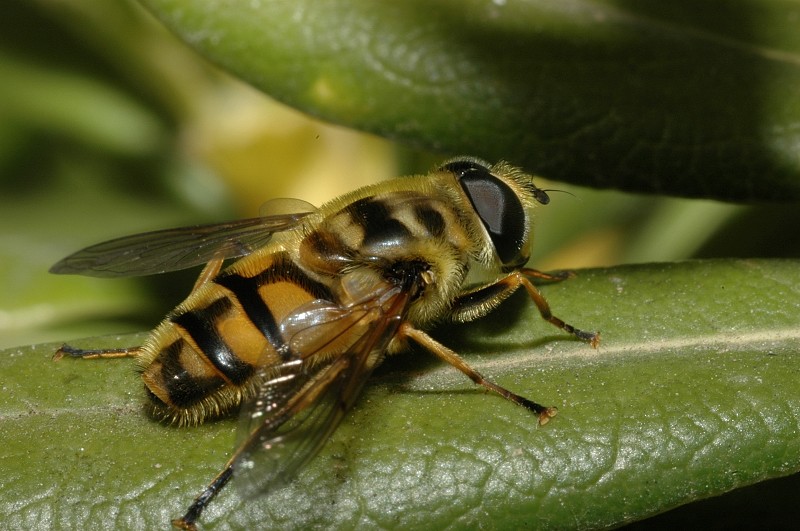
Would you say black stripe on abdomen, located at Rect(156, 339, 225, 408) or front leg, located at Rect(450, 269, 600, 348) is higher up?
front leg, located at Rect(450, 269, 600, 348)

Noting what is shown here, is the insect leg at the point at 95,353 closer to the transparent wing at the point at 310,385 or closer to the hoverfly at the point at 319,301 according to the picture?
the hoverfly at the point at 319,301

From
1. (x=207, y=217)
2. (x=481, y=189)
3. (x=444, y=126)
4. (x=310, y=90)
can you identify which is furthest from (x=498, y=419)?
(x=207, y=217)

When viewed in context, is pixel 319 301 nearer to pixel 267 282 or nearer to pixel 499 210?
pixel 267 282

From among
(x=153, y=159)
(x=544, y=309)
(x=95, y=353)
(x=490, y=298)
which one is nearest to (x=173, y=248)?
(x=95, y=353)

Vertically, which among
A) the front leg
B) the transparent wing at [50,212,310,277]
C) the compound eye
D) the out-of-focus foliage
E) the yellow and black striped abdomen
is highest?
the compound eye

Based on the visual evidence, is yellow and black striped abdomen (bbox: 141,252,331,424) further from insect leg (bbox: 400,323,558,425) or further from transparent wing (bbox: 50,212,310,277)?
transparent wing (bbox: 50,212,310,277)

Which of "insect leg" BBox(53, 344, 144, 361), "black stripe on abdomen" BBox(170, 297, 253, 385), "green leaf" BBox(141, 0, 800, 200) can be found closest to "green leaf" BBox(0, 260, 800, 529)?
"insect leg" BBox(53, 344, 144, 361)

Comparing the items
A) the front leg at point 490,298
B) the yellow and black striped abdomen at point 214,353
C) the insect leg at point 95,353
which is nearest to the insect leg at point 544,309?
the front leg at point 490,298
